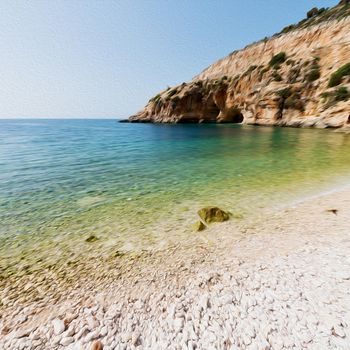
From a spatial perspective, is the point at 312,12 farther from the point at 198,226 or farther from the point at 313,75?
the point at 198,226

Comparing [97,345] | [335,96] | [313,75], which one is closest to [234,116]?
[313,75]

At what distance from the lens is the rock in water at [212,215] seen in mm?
7075

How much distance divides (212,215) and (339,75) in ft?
151

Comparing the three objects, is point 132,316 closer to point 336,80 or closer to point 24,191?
point 24,191

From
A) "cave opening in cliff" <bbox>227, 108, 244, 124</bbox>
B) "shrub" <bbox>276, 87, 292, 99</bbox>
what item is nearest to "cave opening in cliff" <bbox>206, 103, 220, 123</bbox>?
"cave opening in cliff" <bbox>227, 108, 244, 124</bbox>

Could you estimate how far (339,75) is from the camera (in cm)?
3694

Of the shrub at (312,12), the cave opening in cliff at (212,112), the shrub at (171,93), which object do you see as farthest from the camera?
the shrub at (171,93)

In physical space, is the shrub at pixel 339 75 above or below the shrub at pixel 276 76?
below

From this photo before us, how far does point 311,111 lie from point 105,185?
46.8m

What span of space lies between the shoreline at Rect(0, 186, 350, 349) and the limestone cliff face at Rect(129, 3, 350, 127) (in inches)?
1517

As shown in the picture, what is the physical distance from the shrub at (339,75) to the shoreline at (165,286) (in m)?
43.8

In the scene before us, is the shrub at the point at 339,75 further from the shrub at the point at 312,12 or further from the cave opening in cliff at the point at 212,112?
the shrub at the point at 312,12

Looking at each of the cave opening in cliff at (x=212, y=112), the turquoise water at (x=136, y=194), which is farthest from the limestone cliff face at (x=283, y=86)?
the turquoise water at (x=136, y=194)

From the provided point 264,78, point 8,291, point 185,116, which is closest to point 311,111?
point 264,78
